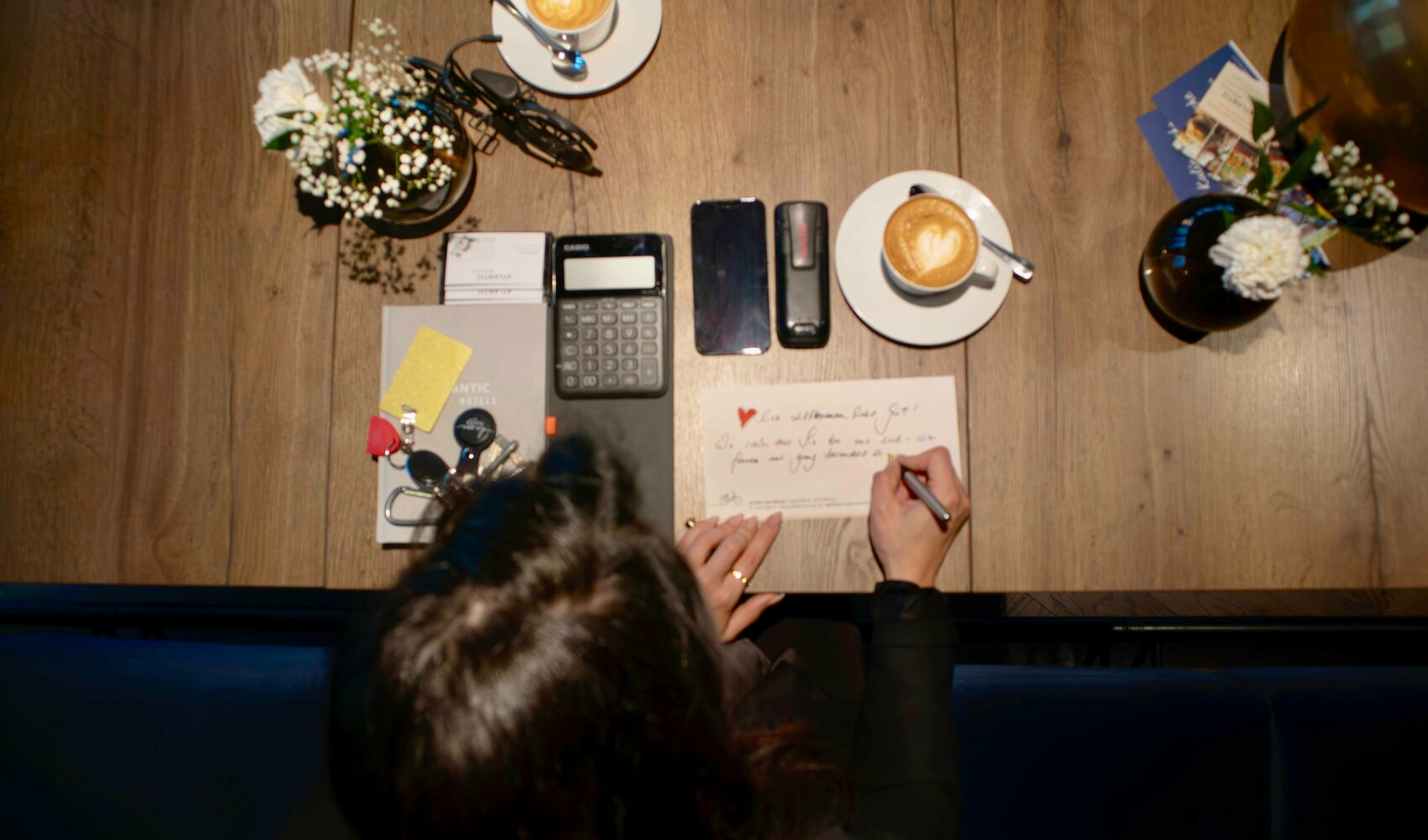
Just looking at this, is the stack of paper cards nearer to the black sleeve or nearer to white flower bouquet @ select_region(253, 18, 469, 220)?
white flower bouquet @ select_region(253, 18, 469, 220)

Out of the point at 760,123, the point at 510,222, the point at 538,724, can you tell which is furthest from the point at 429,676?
the point at 760,123

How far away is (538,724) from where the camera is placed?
43 centimetres

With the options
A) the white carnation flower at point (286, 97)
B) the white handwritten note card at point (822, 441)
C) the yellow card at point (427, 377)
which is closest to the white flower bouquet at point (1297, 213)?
the white handwritten note card at point (822, 441)

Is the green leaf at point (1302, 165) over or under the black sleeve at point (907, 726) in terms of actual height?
over

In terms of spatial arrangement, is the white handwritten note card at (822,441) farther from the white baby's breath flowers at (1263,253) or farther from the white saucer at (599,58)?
the white saucer at (599,58)

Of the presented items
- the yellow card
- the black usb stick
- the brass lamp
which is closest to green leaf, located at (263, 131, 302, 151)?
the yellow card

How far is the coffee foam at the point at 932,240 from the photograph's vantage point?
0.69m

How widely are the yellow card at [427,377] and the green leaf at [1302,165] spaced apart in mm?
863

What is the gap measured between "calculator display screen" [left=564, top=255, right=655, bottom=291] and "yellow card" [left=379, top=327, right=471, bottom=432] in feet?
0.48

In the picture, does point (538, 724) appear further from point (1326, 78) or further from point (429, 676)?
point (1326, 78)

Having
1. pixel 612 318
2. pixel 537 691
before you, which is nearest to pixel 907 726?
pixel 537 691

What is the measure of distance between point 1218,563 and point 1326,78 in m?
0.50

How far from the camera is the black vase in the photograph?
67cm

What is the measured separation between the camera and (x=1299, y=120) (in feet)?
2.17
